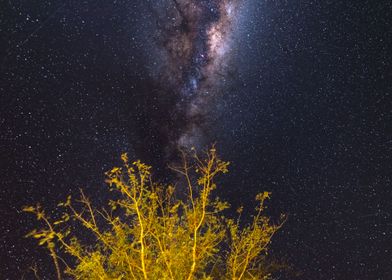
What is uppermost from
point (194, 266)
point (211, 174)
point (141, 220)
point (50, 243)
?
point (211, 174)

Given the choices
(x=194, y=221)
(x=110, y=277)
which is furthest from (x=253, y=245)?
(x=110, y=277)

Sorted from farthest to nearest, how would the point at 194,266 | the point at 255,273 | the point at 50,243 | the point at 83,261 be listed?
the point at 255,273
the point at 194,266
the point at 83,261
the point at 50,243

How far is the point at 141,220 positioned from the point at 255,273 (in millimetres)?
4343

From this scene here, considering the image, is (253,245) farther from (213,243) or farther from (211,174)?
(211,174)

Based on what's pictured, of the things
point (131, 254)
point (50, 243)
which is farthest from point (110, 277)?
point (50, 243)

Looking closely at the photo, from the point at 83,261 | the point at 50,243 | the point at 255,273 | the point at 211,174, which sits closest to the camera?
the point at 50,243

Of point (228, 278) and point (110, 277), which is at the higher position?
point (228, 278)

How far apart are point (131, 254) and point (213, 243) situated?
233 centimetres

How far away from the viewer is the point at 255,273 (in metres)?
12.2

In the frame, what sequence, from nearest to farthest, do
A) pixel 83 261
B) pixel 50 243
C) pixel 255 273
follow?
pixel 50 243
pixel 83 261
pixel 255 273

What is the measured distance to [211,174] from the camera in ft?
37.0

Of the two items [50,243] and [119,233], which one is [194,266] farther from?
[50,243]

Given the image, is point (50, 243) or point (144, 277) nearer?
point (50, 243)

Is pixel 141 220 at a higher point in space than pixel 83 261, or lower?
higher
